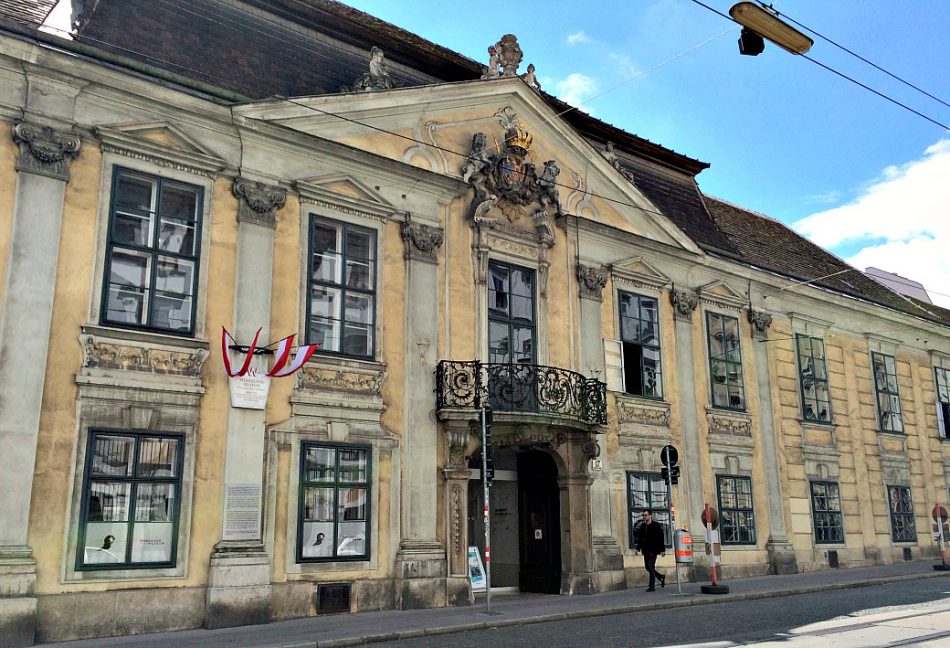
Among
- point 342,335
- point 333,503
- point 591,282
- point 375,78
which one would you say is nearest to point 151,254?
point 342,335

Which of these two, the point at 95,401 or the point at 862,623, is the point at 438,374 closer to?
the point at 95,401

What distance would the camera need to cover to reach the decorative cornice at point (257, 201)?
50.6 feet

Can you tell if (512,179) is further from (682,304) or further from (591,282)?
(682,304)

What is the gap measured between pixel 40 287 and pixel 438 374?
722 cm

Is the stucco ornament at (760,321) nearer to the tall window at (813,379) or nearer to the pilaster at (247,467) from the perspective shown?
the tall window at (813,379)

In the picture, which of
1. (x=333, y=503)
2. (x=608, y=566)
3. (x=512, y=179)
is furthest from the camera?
(x=512, y=179)

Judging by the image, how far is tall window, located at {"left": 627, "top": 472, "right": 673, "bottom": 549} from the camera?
19875 millimetres

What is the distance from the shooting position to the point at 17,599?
11.9 metres

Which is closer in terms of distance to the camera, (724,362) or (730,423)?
(730,423)

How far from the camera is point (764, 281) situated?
24.9m

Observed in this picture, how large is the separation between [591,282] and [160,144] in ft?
33.1

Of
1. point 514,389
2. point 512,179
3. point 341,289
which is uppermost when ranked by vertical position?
point 512,179

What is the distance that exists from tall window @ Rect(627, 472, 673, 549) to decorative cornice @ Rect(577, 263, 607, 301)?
420 cm

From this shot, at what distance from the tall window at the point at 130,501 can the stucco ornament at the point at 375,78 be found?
8.00 meters
